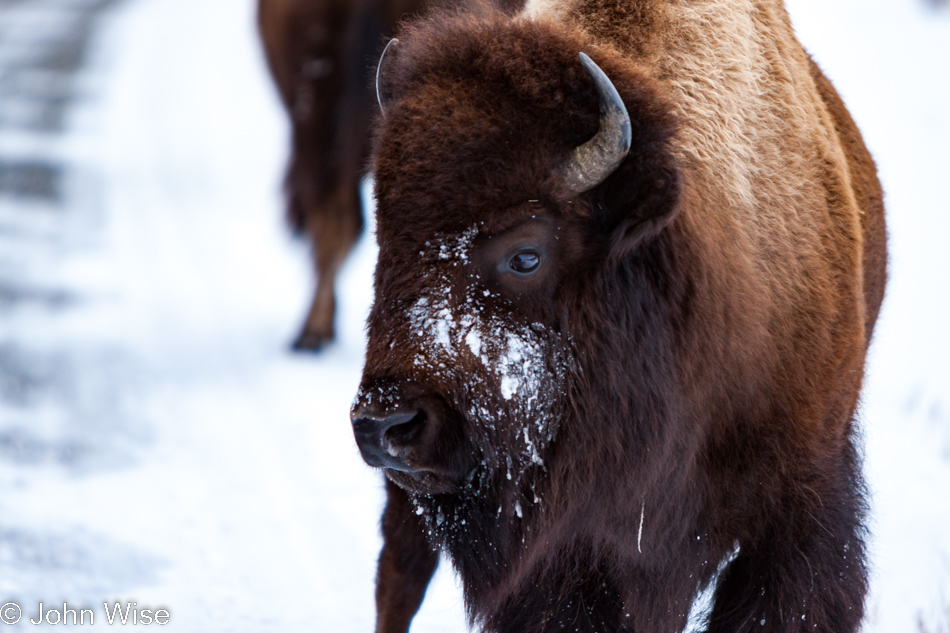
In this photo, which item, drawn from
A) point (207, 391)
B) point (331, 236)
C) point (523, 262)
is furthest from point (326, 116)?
point (523, 262)

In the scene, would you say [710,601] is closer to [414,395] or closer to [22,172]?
[414,395]

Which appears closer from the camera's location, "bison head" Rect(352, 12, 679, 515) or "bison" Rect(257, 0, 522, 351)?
"bison head" Rect(352, 12, 679, 515)

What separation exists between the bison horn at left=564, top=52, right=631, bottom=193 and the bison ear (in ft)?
0.15

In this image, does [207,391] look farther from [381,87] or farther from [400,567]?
[381,87]

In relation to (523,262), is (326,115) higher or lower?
lower

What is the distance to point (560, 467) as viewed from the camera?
228 centimetres

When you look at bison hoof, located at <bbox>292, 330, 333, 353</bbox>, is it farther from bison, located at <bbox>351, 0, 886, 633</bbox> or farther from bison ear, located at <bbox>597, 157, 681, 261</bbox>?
bison ear, located at <bbox>597, 157, 681, 261</bbox>

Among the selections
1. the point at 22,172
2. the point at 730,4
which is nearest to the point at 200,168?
the point at 22,172

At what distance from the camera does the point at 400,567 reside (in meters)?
2.83

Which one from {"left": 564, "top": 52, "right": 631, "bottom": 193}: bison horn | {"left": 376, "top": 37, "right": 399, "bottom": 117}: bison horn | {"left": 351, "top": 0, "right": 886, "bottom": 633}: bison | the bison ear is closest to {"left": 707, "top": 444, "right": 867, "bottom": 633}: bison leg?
{"left": 351, "top": 0, "right": 886, "bottom": 633}: bison

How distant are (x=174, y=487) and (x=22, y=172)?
524cm

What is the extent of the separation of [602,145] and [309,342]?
4.26 m

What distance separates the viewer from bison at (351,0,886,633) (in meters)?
2.12

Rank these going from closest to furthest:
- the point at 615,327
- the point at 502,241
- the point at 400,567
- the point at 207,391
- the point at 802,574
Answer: the point at 502,241, the point at 615,327, the point at 802,574, the point at 400,567, the point at 207,391
